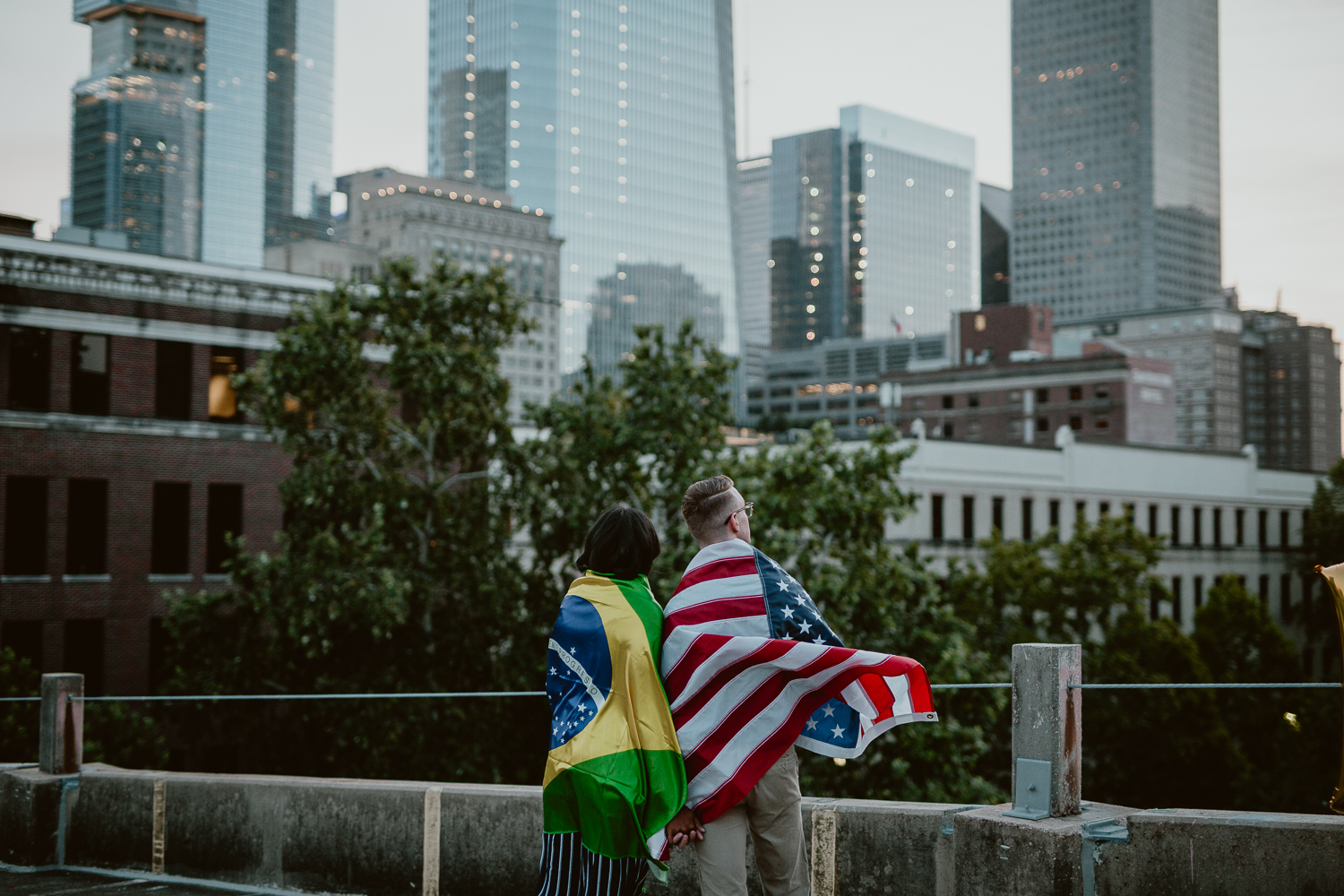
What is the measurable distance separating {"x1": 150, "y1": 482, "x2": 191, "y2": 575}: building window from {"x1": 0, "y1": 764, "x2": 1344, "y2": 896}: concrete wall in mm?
27151

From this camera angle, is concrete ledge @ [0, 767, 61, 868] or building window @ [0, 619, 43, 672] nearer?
concrete ledge @ [0, 767, 61, 868]

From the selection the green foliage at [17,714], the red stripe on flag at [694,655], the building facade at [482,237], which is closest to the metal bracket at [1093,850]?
the red stripe on flag at [694,655]

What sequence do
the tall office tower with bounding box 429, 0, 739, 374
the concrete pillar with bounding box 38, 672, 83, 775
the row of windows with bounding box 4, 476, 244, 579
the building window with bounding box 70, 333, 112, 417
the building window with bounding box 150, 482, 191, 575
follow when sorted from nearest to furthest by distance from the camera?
the concrete pillar with bounding box 38, 672, 83, 775, the row of windows with bounding box 4, 476, 244, 579, the building window with bounding box 70, 333, 112, 417, the building window with bounding box 150, 482, 191, 575, the tall office tower with bounding box 429, 0, 739, 374

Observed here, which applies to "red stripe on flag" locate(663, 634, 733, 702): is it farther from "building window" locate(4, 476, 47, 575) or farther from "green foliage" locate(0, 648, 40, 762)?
"building window" locate(4, 476, 47, 575)

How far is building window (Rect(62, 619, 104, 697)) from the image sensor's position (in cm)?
3231

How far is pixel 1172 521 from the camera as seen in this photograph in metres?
63.5

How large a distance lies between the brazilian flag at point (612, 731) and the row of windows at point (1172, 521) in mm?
43628

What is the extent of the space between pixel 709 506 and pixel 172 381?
3309 cm

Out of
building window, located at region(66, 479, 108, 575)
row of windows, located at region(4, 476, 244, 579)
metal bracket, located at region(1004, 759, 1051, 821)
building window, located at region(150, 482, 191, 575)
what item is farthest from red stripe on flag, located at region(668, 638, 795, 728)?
building window, located at region(150, 482, 191, 575)

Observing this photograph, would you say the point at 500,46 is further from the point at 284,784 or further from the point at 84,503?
the point at 284,784

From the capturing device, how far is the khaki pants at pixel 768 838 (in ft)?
14.9

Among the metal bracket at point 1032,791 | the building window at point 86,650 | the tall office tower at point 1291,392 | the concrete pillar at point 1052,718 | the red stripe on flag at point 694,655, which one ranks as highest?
the tall office tower at point 1291,392

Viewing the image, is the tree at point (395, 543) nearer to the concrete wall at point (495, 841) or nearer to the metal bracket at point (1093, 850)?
the concrete wall at point (495, 841)

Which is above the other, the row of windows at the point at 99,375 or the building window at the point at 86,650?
the row of windows at the point at 99,375
